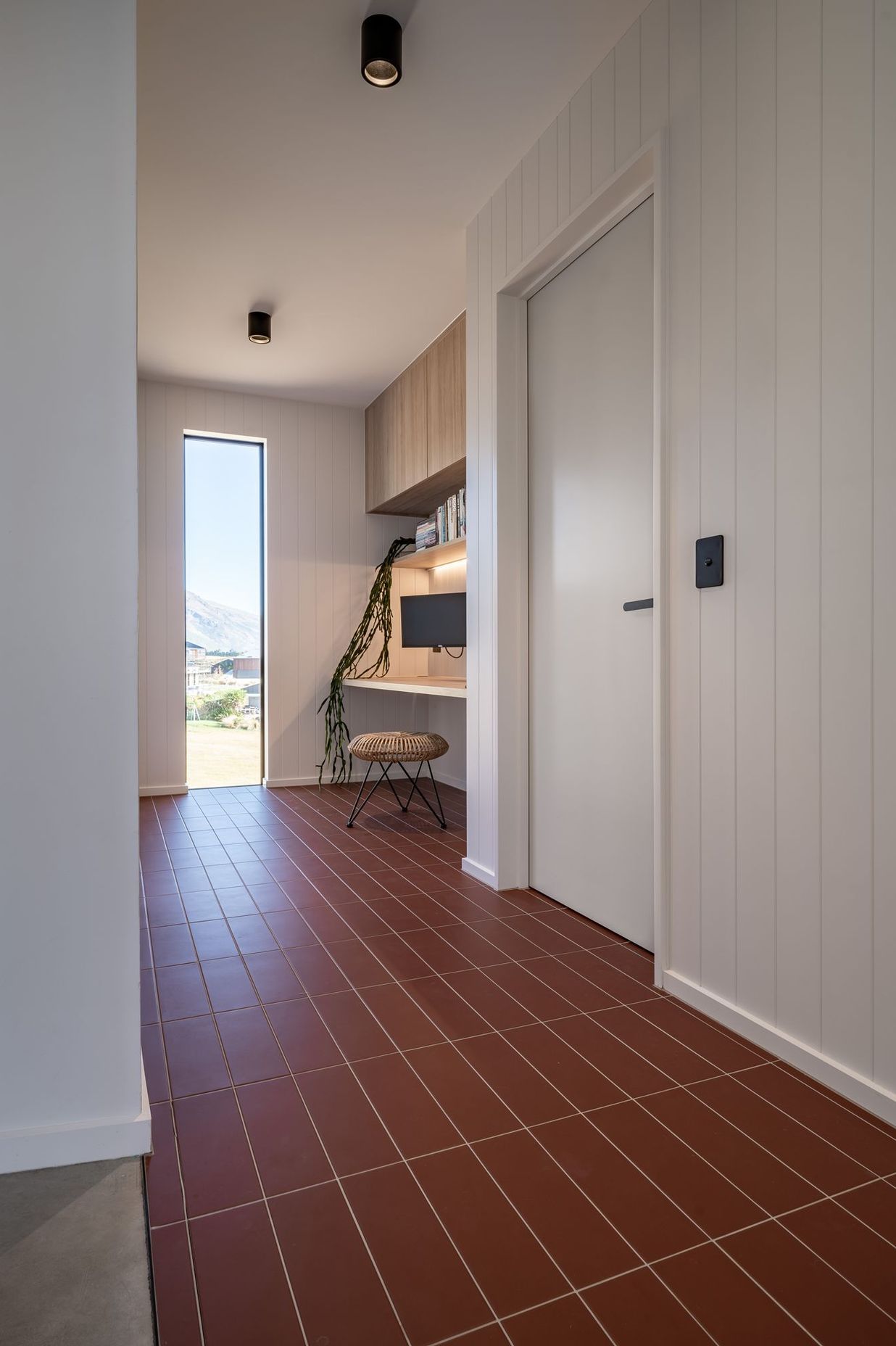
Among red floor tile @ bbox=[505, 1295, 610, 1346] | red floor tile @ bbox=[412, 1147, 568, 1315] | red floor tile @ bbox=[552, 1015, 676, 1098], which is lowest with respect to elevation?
red floor tile @ bbox=[505, 1295, 610, 1346]

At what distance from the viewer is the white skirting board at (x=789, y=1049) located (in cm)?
146

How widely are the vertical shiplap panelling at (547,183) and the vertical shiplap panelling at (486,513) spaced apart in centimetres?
38

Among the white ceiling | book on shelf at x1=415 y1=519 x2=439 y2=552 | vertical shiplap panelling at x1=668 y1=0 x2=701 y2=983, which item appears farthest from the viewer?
book on shelf at x1=415 y1=519 x2=439 y2=552

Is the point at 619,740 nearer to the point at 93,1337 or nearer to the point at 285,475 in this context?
the point at 93,1337

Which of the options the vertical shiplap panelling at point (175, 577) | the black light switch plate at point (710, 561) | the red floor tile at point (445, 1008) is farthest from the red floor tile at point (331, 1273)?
the vertical shiplap panelling at point (175, 577)

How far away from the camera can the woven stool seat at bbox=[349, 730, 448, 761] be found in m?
3.92

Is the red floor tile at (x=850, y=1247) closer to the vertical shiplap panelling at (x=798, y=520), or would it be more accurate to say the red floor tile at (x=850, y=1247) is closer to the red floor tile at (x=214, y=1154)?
the vertical shiplap panelling at (x=798, y=520)

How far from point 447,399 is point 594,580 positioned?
78.2 inches

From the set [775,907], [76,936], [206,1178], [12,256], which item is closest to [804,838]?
[775,907]

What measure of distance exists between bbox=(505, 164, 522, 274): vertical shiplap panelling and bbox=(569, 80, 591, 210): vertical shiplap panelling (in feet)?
1.06

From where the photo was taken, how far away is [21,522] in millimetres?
1320

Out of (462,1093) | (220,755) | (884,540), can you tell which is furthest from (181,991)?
(220,755)

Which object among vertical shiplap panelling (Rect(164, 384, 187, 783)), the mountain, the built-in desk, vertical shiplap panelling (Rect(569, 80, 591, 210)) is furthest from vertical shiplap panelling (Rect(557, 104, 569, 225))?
the mountain

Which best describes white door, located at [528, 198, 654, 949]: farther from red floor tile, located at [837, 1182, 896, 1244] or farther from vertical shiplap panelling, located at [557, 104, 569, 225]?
red floor tile, located at [837, 1182, 896, 1244]
